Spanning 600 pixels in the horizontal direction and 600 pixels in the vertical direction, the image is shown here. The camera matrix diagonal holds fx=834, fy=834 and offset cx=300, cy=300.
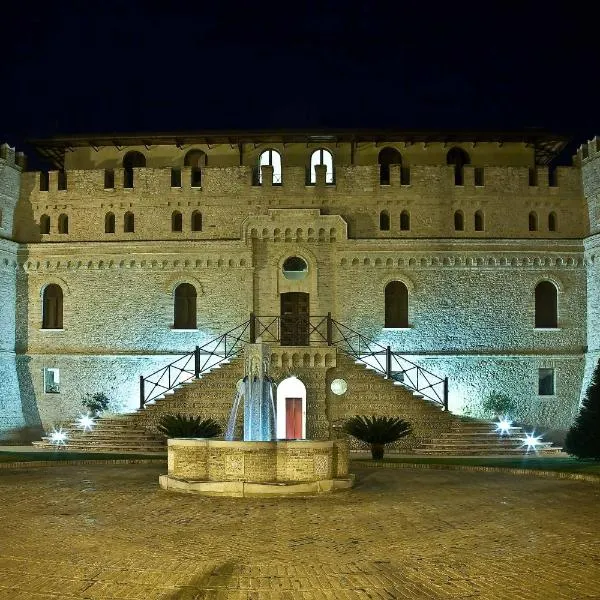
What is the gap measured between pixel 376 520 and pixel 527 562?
3410 mm

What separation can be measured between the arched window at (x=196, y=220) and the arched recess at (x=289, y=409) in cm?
729

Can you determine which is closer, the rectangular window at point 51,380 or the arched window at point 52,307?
the rectangular window at point 51,380

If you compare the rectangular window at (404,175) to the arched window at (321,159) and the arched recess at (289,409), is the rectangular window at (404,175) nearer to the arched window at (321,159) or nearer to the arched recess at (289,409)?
the arched window at (321,159)

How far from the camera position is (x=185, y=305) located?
3325 centimetres

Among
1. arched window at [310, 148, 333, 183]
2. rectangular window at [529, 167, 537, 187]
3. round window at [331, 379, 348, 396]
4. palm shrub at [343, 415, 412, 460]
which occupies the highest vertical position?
arched window at [310, 148, 333, 183]

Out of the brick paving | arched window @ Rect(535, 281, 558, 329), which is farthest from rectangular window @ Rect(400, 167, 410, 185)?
the brick paving

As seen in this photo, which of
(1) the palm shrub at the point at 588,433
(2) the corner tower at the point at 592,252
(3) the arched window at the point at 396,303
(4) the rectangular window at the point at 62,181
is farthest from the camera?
(4) the rectangular window at the point at 62,181

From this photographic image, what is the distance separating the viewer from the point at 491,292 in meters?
32.4

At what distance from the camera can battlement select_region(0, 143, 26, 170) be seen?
33094mm

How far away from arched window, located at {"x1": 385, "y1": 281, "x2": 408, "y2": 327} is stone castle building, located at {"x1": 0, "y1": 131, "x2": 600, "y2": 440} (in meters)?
0.06

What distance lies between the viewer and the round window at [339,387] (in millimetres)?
29609

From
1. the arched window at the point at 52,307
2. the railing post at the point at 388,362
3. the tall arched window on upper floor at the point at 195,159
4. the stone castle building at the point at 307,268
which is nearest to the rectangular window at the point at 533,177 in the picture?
the stone castle building at the point at 307,268

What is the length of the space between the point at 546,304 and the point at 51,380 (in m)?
19.9

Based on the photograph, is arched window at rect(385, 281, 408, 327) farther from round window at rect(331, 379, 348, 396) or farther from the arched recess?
the arched recess
